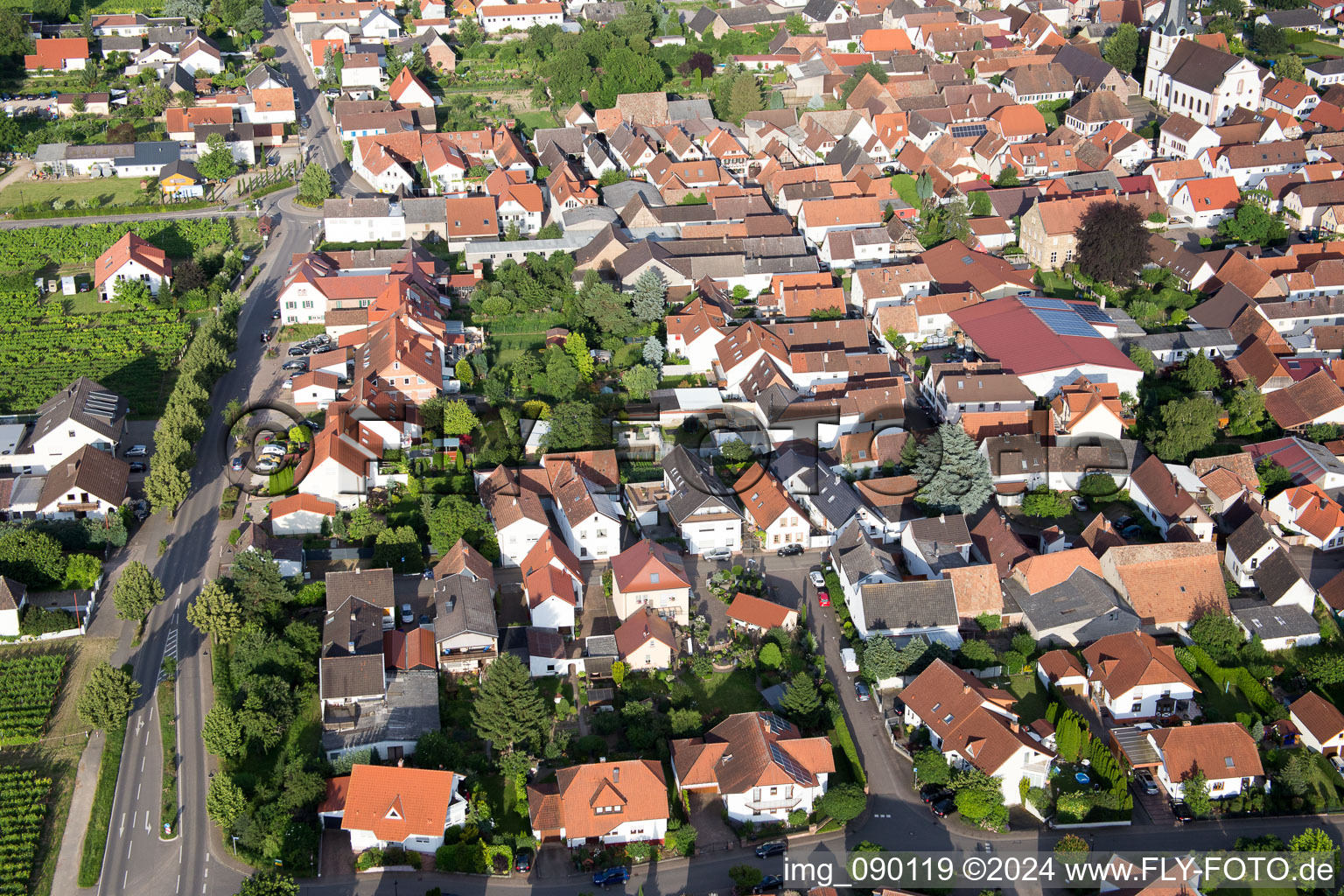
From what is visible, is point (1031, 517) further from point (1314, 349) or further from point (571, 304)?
point (571, 304)

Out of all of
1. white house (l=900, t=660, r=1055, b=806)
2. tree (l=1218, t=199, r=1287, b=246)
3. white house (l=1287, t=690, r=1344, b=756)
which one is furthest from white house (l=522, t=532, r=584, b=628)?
tree (l=1218, t=199, r=1287, b=246)

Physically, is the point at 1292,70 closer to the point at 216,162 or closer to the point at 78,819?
the point at 216,162

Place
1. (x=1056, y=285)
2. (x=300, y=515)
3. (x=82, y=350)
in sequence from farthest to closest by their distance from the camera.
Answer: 1. (x=1056, y=285)
2. (x=82, y=350)
3. (x=300, y=515)

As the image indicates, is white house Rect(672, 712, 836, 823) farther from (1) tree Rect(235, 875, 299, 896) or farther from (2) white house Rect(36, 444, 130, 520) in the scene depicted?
(2) white house Rect(36, 444, 130, 520)

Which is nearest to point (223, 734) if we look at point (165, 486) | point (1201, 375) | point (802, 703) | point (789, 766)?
point (165, 486)

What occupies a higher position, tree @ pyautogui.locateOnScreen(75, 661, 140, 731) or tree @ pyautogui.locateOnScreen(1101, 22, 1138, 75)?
tree @ pyautogui.locateOnScreen(1101, 22, 1138, 75)

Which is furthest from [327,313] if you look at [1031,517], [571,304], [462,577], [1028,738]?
[1028,738]

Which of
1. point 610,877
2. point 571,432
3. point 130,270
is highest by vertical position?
point 130,270
